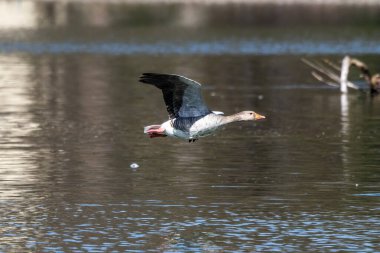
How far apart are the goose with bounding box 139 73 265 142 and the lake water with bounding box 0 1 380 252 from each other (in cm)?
123

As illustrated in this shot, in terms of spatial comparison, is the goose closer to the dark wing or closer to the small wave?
the dark wing

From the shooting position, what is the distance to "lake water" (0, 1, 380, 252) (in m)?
19.6

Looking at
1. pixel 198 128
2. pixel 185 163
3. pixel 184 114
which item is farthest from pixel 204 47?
pixel 198 128

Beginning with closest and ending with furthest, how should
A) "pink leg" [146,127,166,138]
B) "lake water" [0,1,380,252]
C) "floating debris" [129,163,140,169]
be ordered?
"lake water" [0,1,380,252], "pink leg" [146,127,166,138], "floating debris" [129,163,140,169]

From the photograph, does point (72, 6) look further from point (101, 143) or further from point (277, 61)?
point (101, 143)

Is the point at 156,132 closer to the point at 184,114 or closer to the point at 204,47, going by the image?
the point at 184,114

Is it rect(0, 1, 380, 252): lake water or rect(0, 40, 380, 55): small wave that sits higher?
rect(0, 40, 380, 55): small wave

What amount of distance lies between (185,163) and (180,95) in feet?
16.4

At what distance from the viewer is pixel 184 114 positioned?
72.3ft

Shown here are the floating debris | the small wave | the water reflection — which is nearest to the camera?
the water reflection

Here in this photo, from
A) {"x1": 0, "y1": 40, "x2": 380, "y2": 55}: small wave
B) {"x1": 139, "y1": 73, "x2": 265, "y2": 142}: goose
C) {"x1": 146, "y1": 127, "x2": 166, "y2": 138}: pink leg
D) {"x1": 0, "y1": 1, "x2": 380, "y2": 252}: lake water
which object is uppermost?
{"x1": 0, "y1": 40, "x2": 380, "y2": 55}: small wave

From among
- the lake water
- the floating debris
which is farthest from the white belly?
the floating debris

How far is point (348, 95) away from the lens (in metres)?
42.4

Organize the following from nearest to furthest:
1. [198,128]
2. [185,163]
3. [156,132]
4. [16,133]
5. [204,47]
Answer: [156,132] → [198,128] → [185,163] → [16,133] → [204,47]
